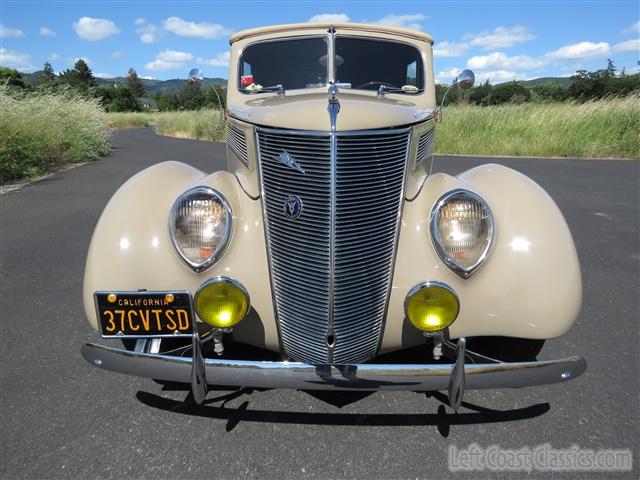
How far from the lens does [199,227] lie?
2.12 meters

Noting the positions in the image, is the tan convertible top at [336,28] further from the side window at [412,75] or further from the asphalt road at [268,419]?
the asphalt road at [268,419]

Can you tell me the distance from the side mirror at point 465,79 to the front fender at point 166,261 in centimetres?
199

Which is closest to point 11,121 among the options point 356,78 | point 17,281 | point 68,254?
point 68,254

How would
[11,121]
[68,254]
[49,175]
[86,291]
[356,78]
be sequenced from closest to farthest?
[86,291] < [356,78] < [68,254] < [11,121] < [49,175]

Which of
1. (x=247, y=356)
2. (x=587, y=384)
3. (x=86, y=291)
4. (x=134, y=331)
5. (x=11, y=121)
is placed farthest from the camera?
(x=11, y=121)

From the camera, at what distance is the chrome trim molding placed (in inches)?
71.3

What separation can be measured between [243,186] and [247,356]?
1055 mm

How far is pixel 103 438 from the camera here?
205cm

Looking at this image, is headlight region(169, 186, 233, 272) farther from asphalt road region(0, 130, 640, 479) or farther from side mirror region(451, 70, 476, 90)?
side mirror region(451, 70, 476, 90)

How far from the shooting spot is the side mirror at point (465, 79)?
318 centimetres

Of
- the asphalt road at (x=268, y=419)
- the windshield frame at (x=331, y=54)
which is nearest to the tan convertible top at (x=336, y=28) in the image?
the windshield frame at (x=331, y=54)

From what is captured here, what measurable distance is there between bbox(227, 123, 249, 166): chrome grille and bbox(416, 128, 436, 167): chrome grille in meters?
0.97

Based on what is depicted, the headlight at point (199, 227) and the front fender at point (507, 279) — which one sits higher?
the headlight at point (199, 227)

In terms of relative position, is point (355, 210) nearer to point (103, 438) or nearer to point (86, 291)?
point (86, 291)
